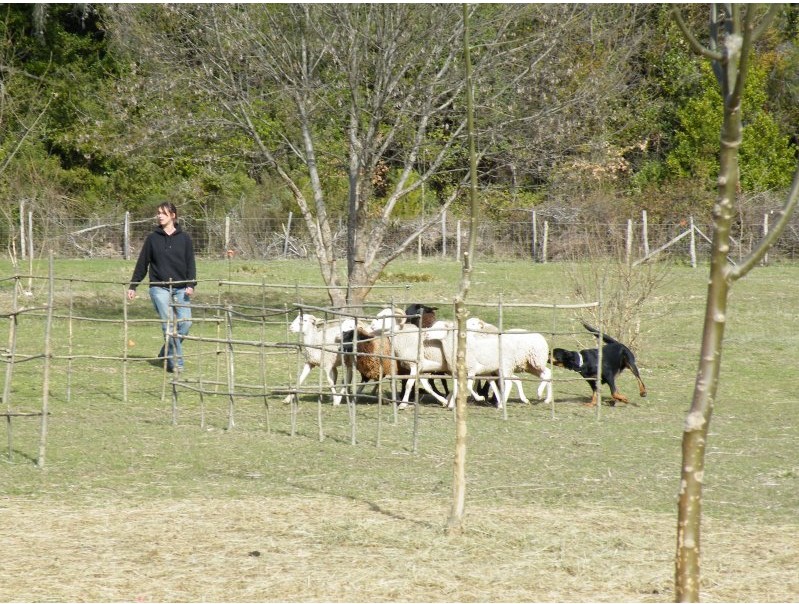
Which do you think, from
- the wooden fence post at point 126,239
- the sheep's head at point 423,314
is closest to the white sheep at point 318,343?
the sheep's head at point 423,314

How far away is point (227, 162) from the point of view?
17625 mm

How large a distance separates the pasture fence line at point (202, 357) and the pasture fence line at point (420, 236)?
9.20 m

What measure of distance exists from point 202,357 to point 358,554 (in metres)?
9.62

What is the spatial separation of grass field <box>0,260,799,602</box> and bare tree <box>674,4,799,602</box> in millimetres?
1624

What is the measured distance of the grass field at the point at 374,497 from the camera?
5770 millimetres

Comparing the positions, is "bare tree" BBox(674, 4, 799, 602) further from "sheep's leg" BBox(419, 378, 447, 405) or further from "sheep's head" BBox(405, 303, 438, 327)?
"sheep's head" BBox(405, 303, 438, 327)

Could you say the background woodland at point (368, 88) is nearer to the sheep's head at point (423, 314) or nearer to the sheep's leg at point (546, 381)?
the sheep's head at point (423, 314)

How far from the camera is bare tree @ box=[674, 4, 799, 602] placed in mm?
3750

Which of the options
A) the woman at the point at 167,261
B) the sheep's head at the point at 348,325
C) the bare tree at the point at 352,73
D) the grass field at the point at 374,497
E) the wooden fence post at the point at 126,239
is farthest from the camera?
the wooden fence post at the point at 126,239

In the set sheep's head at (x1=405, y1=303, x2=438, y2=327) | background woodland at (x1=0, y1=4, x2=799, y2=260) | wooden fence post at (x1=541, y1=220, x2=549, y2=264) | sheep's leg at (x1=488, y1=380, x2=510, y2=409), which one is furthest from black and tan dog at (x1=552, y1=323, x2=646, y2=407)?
wooden fence post at (x1=541, y1=220, x2=549, y2=264)

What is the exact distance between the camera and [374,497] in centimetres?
765

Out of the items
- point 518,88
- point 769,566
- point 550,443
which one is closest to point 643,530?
point 769,566

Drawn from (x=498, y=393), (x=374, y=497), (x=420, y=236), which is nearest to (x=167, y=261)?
(x=498, y=393)

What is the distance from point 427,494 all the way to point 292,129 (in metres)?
10.3
